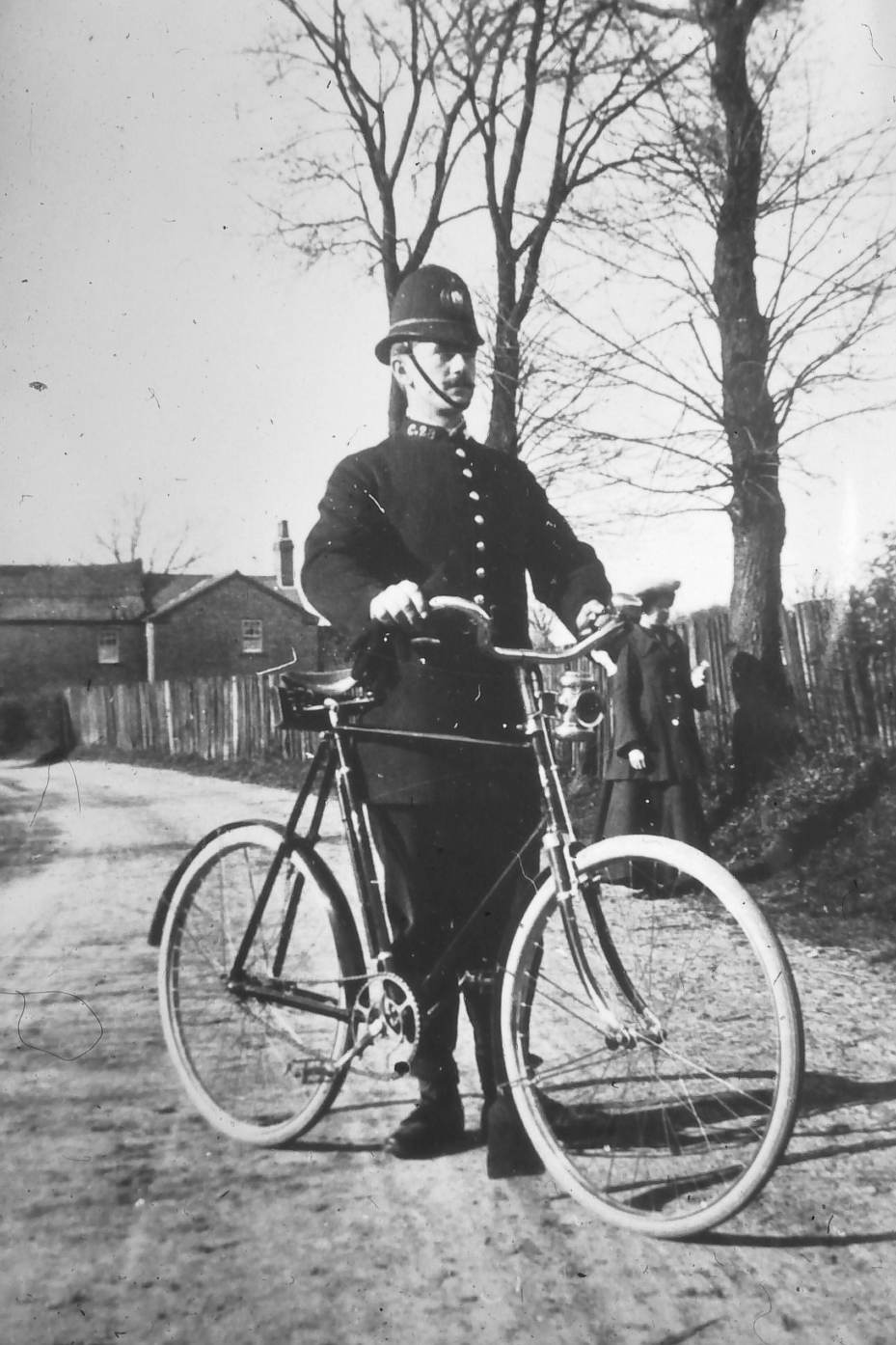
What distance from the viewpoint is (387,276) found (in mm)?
4027

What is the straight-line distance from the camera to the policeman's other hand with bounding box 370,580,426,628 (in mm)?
2369

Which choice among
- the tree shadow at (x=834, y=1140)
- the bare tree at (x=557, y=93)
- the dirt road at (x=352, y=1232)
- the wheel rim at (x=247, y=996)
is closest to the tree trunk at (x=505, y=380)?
the bare tree at (x=557, y=93)

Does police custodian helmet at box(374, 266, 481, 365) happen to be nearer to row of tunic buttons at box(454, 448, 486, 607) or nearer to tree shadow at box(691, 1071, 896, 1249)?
row of tunic buttons at box(454, 448, 486, 607)

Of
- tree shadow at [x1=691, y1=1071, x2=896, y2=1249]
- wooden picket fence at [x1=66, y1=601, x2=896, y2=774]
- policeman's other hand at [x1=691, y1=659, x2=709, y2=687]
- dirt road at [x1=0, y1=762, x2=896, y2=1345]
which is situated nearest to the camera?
dirt road at [x1=0, y1=762, x2=896, y2=1345]

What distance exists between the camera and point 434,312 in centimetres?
274

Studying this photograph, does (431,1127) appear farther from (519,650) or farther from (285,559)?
(285,559)

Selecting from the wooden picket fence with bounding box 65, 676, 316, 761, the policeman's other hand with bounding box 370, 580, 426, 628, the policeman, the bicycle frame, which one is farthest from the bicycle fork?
the wooden picket fence with bounding box 65, 676, 316, 761

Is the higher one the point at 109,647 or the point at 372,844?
the point at 109,647

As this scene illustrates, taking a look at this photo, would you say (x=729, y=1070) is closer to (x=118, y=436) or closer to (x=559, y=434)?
(x=118, y=436)

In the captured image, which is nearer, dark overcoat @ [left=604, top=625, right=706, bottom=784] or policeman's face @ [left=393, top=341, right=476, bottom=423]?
policeman's face @ [left=393, top=341, right=476, bottom=423]

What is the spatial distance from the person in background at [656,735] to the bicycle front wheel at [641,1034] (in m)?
3.89

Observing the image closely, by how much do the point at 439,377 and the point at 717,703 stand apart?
5.94 meters

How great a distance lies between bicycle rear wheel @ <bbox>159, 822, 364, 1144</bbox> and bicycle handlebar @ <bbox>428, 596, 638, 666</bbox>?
27.2 inches

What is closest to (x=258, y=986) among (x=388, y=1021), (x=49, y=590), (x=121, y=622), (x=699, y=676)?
(x=388, y=1021)
